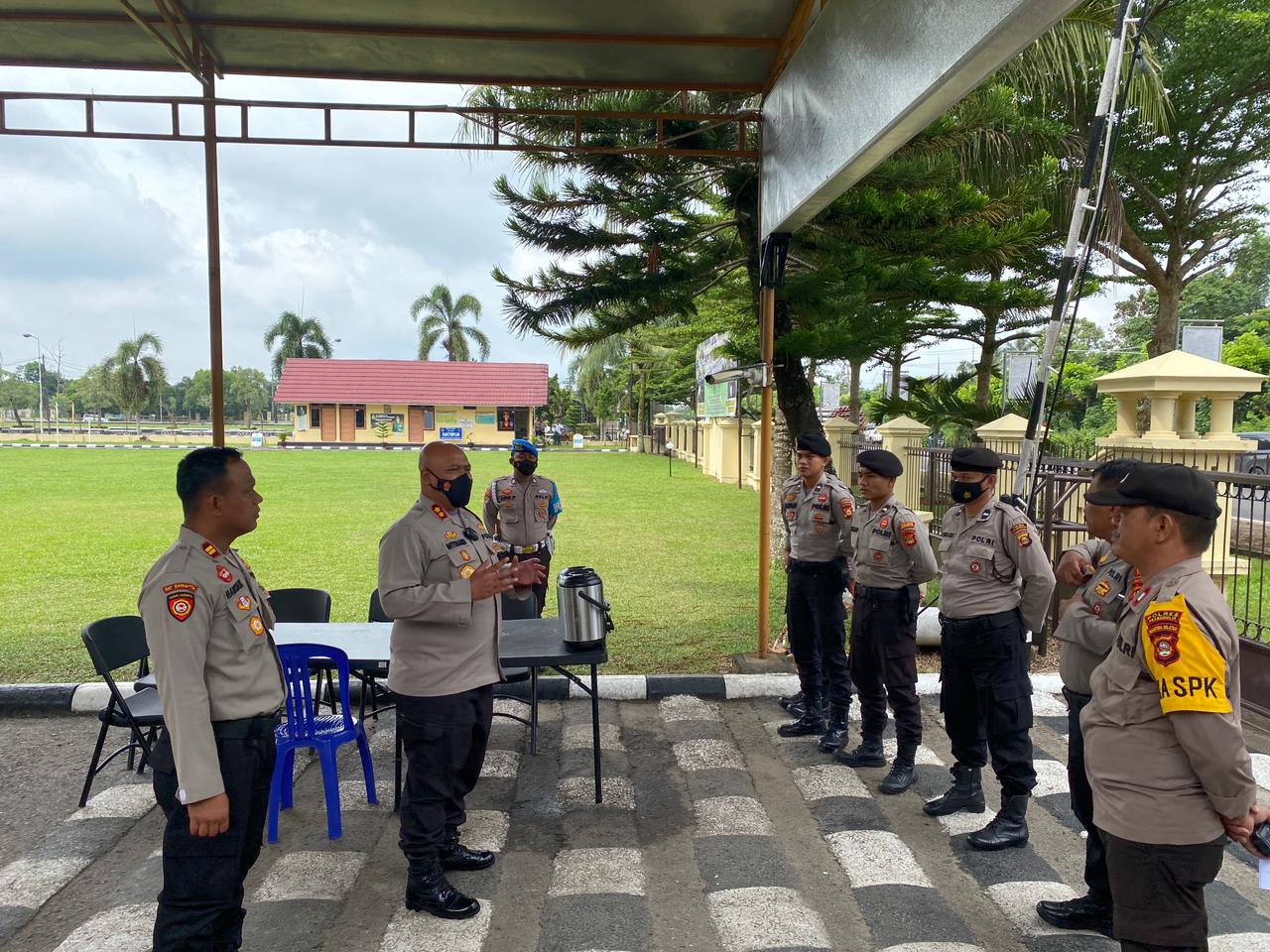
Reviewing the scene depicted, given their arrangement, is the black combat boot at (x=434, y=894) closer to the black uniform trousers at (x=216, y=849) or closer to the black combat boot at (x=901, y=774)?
the black uniform trousers at (x=216, y=849)

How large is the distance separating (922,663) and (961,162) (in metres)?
5.46

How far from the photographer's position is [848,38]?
3576 mm

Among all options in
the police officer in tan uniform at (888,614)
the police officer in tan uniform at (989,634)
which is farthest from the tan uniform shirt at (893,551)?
the police officer in tan uniform at (989,634)

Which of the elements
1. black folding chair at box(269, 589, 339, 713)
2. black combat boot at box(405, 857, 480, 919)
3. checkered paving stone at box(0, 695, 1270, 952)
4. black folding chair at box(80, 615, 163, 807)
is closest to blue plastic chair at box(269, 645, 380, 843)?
checkered paving stone at box(0, 695, 1270, 952)

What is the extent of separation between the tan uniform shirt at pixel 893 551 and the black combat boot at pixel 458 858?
85.1 inches

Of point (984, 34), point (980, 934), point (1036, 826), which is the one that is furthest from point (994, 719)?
point (984, 34)

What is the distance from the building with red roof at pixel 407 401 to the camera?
131 feet

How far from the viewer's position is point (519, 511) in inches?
241

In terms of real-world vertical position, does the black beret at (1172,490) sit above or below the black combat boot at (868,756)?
above

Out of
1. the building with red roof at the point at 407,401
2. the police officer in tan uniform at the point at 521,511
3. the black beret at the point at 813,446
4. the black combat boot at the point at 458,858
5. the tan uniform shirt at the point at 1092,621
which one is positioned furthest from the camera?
the building with red roof at the point at 407,401

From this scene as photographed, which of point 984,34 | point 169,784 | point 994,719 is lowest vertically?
point 994,719

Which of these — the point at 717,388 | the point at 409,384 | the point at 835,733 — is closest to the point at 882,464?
the point at 835,733

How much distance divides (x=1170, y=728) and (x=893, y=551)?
2.07 m

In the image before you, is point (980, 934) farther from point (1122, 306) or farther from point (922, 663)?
point (1122, 306)
